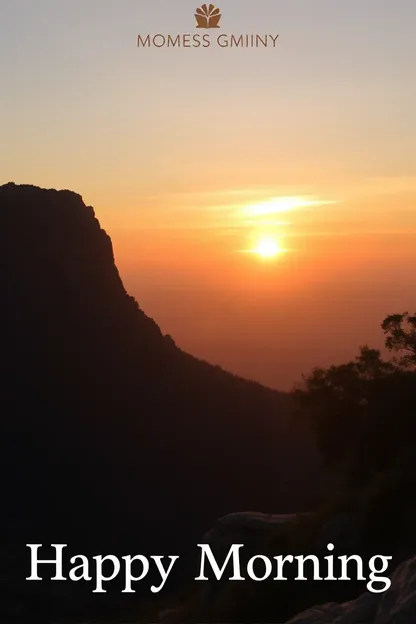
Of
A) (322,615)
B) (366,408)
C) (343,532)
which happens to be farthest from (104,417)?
(322,615)

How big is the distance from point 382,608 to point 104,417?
72987mm

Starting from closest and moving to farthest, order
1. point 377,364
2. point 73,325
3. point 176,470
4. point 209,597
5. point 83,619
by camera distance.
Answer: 1. point 209,597
2. point 377,364
3. point 83,619
4. point 176,470
5. point 73,325

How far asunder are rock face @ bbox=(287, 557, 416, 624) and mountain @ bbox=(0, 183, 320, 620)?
166 ft

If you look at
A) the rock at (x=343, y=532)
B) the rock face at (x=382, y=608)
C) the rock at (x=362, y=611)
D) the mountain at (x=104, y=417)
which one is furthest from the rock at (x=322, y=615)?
the mountain at (x=104, y=417)

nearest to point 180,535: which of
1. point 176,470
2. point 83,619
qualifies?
point 176,470

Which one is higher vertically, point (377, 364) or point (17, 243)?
point (17, 243)

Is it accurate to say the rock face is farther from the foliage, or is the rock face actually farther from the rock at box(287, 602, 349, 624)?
the foliage

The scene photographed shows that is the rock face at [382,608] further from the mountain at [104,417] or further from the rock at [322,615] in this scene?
the mountain at [104,417]

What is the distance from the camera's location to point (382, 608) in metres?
12.8

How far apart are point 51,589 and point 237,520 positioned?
27.1 meters

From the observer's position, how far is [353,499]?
101 ft

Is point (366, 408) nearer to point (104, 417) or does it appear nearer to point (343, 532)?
point (343, 532)

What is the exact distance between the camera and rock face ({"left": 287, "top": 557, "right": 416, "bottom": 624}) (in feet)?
38.6

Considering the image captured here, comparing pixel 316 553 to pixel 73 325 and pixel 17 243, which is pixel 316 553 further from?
pixel 17 243
